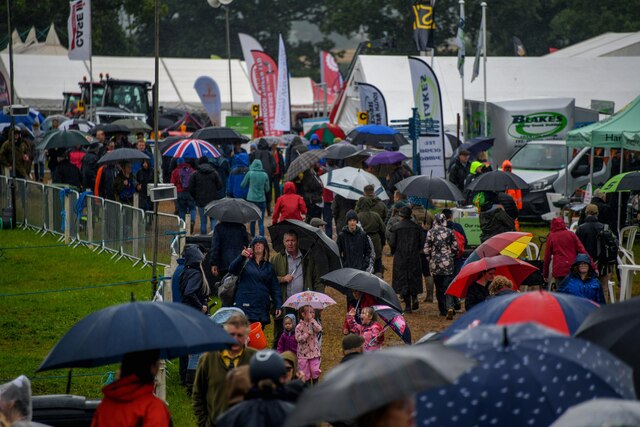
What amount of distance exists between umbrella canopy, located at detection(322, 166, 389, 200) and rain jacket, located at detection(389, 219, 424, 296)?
2.45 m

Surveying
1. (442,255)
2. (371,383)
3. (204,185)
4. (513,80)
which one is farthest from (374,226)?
(513,80)

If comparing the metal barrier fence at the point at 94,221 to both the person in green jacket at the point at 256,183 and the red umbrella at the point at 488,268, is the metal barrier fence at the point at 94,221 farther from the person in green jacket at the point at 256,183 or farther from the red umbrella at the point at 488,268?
the red umbrella at the point at 488,268

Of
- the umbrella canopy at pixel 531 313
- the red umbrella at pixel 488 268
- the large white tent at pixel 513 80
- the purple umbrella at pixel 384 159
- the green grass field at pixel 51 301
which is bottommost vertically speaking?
the green grass field at pixel 51 301

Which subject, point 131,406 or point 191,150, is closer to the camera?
point 131,406

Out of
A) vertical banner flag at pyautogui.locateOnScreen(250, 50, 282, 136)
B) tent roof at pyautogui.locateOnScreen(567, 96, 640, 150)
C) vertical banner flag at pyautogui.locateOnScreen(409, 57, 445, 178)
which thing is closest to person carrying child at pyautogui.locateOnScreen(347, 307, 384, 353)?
tent roof at pyautogui.locateOnScreen(567, 96, 640, 150)

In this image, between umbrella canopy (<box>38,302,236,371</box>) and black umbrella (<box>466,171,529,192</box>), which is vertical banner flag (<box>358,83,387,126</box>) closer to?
black umbrella (<box>466,171,529,192</box>)

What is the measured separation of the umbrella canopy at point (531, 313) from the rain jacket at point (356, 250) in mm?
8266

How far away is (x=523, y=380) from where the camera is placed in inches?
242

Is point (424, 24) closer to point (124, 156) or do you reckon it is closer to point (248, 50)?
point (248, 50)

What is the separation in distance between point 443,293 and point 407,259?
756 millimetres

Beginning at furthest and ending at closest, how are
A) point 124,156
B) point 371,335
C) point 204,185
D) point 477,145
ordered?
point 477,145
point 124,156
point 204,185
point 371,335

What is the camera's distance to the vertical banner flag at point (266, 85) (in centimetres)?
3884

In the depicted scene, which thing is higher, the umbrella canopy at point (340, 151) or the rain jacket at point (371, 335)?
the umbrella canopy at point (340, 151)

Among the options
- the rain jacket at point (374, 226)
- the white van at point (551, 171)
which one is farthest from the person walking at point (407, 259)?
the white van at point (551, 171)
